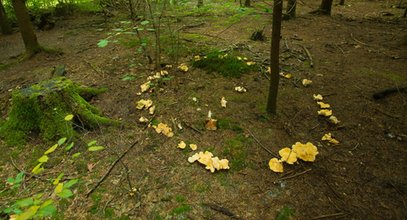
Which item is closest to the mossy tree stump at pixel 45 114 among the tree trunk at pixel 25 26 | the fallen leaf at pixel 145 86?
the fallen leaf at pixel 145 86

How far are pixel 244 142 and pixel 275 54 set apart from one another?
1.41m

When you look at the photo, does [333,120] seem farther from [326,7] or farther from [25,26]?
[25,26]

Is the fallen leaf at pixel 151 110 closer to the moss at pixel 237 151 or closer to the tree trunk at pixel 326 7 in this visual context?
the moss at pixel 237 151

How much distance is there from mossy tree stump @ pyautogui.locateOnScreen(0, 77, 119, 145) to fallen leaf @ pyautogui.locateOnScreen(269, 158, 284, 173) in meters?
2.66

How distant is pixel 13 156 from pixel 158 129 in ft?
6.94

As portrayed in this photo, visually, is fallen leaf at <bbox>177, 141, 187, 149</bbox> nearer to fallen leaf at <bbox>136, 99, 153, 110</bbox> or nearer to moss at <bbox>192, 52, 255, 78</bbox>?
fallen leaf at <bbox>136, 99, 153, 110</bbox>

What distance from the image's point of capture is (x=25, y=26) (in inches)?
284

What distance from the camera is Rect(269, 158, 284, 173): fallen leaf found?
3.21 m

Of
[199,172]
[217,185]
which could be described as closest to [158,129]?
[199,172]

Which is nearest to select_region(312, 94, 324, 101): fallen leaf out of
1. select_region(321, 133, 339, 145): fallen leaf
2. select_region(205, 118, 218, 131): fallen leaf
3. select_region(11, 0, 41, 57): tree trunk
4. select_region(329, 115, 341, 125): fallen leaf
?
select_region(329, 115, 341, 125): fallen leaf

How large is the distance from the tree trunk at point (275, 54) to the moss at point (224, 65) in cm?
138

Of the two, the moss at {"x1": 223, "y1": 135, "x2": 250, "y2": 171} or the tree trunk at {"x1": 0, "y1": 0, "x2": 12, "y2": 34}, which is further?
the tree trunk at {"x1": 0, "y1": 0, "x2": 12, "y2": 34}

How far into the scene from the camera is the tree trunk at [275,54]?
11.3 ft

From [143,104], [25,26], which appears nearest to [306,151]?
[143,104]
